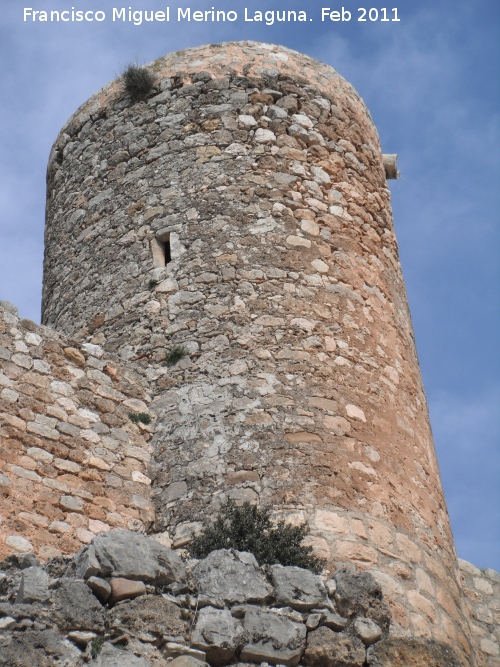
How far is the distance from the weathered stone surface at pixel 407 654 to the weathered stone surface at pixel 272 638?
36 centimetres

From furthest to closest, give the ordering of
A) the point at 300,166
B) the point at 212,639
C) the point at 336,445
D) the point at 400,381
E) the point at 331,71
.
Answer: the point at 331,71
the point at 300,166
the point at 400,381
the point at 336,445
the point at 212,639

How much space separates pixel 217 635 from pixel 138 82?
18.5ft

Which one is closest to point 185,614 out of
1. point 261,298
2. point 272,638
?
point 272,638

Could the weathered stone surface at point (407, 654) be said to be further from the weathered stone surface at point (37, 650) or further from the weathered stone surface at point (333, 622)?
the weathered stone surface at point (37, 650)

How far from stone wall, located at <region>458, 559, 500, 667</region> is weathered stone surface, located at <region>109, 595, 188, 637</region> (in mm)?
4465

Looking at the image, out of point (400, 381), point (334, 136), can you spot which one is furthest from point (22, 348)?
point (334, 136)

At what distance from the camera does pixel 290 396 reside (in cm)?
746

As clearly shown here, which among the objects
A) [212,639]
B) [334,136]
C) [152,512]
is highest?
[334,136]

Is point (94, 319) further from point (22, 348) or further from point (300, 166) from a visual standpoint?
point (300, 166)

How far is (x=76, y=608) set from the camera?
489 centimetres

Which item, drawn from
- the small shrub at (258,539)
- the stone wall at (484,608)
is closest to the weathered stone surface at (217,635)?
the small shrub at (258,539)

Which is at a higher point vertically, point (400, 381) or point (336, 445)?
point (400, 381)

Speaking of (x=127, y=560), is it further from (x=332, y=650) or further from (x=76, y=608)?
(x=332, y=650)

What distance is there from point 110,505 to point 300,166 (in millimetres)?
3148
